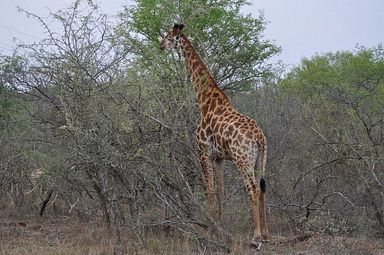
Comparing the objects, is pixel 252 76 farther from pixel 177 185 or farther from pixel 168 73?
pixel 177 185

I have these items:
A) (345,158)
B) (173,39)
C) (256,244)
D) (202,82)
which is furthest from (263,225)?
(173,39)

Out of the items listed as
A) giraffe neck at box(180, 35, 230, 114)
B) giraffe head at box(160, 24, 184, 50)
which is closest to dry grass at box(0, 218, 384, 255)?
giraffe neck at box(180, 35, 230, 114)

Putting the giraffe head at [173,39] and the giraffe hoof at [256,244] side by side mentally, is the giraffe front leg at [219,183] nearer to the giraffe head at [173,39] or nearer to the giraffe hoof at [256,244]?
the giraffe hoof at [256,244]

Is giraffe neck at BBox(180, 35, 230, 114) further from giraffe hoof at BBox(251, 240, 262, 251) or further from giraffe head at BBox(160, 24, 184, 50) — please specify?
giraffe hoof at BBox(251, 240, 262, 251)

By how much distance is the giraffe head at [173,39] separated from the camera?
7.81 m

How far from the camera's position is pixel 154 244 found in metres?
6.51

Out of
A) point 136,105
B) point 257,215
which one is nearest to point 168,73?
point 136,105

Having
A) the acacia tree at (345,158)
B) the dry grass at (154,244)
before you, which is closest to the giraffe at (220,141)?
the dry grass at (154,244)

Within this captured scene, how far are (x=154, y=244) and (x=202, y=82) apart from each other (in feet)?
7.22

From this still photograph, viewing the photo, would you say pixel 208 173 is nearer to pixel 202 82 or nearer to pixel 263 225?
pixel 263 225

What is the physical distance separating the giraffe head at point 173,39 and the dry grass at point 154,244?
7.86 ft

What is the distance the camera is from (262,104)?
468 inches

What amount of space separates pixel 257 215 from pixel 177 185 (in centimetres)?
98

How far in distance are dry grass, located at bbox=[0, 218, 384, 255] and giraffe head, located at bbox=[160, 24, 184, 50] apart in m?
2.40
